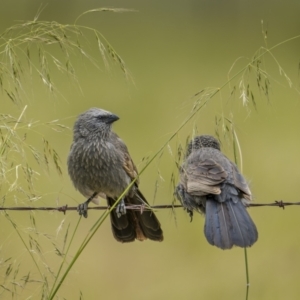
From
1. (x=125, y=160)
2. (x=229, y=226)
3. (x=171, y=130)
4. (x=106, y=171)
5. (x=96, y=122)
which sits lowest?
(x=229, y=226)

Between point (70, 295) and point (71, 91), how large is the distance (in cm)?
255

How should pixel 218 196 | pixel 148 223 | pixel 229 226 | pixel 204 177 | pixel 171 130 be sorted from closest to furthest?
pixel 229 226
pixel 218 196
pixel 204 177
pixel 148 223
pixel 171 130

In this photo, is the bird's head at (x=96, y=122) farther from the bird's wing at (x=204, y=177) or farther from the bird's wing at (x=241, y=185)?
the bird's wing at (x=241, y=185)

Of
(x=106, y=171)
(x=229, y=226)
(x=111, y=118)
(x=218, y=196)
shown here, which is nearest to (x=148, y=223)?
(x=106, y=171)

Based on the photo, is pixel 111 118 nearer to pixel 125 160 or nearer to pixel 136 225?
pixel 125 160

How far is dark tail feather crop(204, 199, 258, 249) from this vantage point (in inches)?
176

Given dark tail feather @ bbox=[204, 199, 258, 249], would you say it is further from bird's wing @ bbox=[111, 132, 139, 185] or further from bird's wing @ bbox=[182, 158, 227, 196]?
bird's wing @ bbox=[111, 132, 139, 185]

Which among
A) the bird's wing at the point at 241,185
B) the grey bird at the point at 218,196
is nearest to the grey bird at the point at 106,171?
the grey bird at the point at 218,196

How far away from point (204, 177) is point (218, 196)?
0.58 feet

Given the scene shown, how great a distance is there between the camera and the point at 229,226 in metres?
4.57

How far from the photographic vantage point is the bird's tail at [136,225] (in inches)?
221

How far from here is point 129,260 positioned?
7.58m

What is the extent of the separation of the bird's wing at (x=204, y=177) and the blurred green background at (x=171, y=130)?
0.48 meters

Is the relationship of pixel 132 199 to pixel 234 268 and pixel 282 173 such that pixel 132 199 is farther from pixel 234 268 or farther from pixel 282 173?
pixel 282 173
